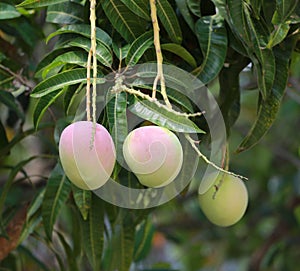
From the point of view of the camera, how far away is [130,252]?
1.12 metres

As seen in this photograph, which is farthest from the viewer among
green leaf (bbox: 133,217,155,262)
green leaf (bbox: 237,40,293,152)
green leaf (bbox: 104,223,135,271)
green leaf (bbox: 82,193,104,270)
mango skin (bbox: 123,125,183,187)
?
green leaf (bbox: 133,217,155,262)

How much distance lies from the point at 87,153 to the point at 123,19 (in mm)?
236

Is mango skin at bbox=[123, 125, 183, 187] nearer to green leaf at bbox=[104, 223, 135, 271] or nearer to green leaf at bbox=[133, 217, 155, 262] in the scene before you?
green leaf at bbox=[104, 223, 135, 271]

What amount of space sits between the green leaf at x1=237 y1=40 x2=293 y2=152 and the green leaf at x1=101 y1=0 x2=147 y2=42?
19 centimetres

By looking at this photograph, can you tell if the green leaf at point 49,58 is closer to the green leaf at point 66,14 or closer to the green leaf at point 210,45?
the green leaf at point 66,14

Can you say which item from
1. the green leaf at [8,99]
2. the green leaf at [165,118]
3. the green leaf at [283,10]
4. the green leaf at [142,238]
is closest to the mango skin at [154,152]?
the green leaf at [165,118]

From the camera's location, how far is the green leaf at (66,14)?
0.94 meters

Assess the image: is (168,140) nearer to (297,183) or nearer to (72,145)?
(72,145)

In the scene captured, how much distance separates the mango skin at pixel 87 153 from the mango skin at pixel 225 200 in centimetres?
25

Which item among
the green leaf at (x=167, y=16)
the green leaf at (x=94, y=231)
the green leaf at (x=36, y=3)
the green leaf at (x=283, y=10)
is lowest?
the green leaf at (x=94, y=231)

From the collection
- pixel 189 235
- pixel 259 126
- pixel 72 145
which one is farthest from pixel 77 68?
pixel 189 235

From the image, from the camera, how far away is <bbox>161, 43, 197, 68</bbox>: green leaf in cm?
Answer: 88

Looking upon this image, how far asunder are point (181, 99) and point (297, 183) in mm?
1372

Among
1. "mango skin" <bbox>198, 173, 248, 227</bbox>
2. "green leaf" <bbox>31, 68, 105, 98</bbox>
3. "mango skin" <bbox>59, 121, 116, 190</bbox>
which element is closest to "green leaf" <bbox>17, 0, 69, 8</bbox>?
"green leaf" <bbox>31, 68, 105, 98</bbox>
